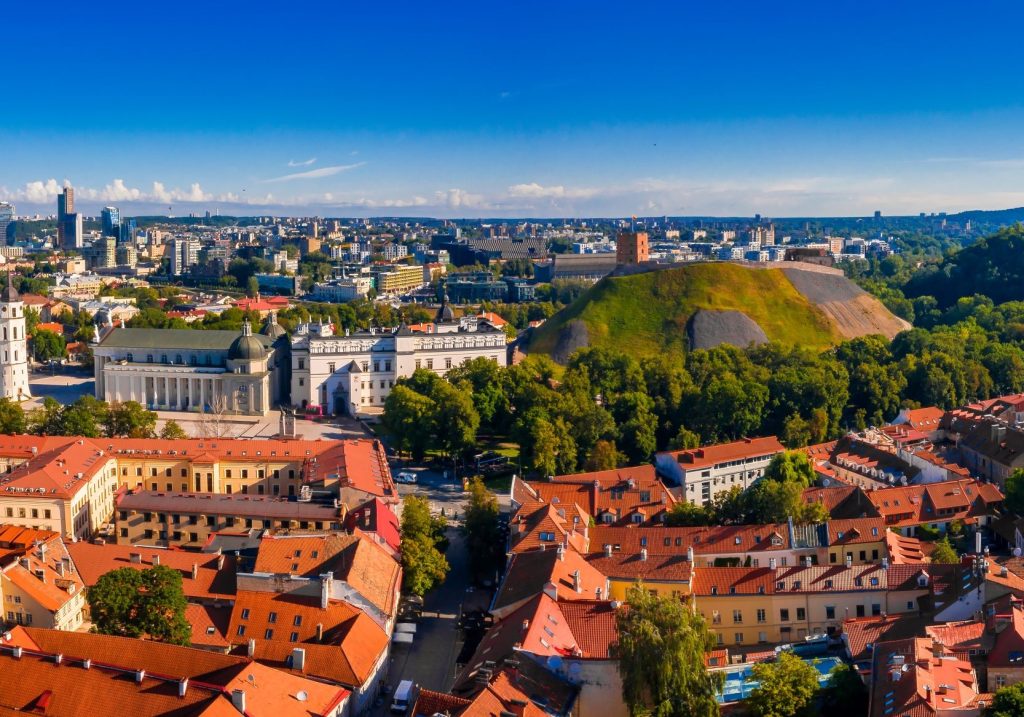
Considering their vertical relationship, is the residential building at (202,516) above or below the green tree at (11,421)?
below

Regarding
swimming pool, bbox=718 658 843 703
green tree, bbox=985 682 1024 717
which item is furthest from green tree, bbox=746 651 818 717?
green tree, bbox=985 682 1024 717

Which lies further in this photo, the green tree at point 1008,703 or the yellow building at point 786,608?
the yellow building at point 786,608

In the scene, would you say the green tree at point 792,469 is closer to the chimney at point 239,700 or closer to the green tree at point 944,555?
the green tree at point 944,555

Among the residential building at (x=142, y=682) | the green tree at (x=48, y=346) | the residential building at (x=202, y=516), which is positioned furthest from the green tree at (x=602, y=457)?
the green tree at (x=48, y=346)

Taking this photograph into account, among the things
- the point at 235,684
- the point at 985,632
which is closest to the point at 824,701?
the point at 985,632

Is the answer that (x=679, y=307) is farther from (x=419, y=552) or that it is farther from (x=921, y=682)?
(x=921, y=682)

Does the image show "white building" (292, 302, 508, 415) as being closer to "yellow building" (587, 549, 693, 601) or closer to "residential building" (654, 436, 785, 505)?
"residential building" (654, 436, 785, 505)

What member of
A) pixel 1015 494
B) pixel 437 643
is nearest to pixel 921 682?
pixel 437 643
